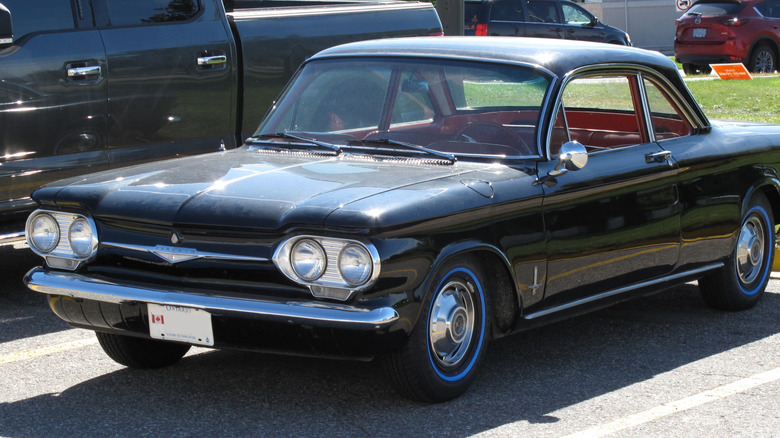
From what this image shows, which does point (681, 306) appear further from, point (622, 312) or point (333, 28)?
point (333, 28)

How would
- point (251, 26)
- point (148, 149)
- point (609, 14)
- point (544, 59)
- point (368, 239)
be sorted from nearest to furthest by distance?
point (368, 239), point (544, 59), point (148, 149), point (251, 26), point (609, 14)

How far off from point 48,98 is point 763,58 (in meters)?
17.8

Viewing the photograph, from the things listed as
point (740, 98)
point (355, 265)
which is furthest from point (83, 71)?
point (740, 98)

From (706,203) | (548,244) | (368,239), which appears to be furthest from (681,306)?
(368,239)

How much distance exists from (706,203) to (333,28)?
3353 millimetres

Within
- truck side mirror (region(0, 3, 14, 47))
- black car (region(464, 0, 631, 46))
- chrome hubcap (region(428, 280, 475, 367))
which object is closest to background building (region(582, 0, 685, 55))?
black car (region(464, 0, 631, 46))

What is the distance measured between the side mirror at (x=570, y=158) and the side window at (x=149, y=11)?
344cm

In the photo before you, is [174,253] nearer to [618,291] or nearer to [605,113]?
[618,291]

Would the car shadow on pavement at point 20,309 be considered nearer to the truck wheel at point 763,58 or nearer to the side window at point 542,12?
the side window at point 542,12

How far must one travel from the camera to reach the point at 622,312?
686 centimetres

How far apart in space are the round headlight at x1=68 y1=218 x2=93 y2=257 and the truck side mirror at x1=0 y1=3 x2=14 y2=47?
219 centimetres

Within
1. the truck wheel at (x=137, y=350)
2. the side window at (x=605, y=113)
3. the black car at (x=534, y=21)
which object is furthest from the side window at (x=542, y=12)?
the truck wheel at (x=137, y=350)

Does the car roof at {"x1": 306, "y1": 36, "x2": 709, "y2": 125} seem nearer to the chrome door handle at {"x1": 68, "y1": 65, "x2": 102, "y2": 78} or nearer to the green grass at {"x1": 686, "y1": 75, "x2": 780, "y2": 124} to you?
the chrome door handle at {"x1": 68, "y1": 65, "x2": 102, "y2": 78}

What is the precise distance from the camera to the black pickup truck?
6.95 m
